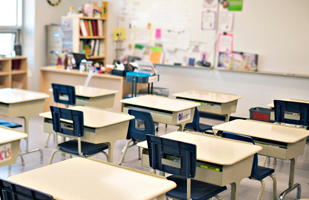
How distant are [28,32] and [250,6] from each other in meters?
4.23

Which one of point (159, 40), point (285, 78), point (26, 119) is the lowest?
point (26, 119)

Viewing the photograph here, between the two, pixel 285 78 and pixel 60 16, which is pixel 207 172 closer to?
pixel 285 78

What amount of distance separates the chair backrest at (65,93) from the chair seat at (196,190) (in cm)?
260

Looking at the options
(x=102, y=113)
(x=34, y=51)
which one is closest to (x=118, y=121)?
(x=102, y=113)

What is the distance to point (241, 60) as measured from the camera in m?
7.80

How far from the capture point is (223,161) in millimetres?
3117

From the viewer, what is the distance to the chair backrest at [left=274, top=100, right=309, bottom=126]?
518 cm

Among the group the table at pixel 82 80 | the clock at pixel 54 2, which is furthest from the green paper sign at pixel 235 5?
the clock at pixel 54 2

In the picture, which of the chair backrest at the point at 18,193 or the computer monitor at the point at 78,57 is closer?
the chair backrest at the point at 18,193

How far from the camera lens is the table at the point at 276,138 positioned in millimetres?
3899

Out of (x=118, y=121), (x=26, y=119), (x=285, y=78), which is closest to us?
(x=118, y=121)

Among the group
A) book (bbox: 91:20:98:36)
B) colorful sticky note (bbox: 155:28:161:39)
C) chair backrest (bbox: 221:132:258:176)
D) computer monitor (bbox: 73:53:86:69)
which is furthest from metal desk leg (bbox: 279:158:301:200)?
book (bbox: 91:20:98:36)

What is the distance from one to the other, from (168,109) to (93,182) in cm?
248

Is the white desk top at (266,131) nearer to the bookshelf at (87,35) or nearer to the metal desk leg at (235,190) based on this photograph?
the metal desk leg at (235,190)
